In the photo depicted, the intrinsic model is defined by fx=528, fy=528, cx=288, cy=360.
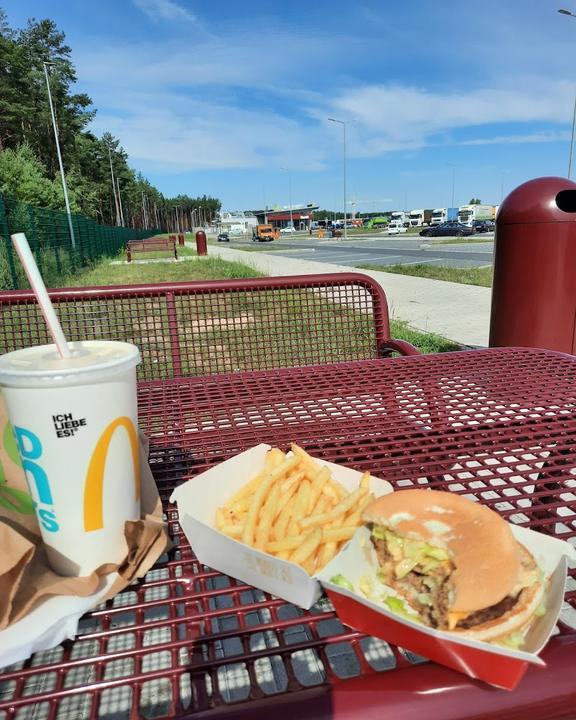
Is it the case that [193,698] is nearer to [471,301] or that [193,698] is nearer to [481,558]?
[481,558]

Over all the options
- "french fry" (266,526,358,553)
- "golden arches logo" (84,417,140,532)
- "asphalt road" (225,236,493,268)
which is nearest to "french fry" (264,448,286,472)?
"french fry" (266,526,358,553)

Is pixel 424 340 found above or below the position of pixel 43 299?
below

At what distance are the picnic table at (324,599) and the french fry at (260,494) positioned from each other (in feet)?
0.27

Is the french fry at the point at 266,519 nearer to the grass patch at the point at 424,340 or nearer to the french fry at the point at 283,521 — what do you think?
the french fry at the point at 283,521

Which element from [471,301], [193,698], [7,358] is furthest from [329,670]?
[471,301]

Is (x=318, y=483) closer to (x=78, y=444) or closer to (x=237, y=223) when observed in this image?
(x=78, y=444)

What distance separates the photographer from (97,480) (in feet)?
2.71

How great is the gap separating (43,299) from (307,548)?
1.99ft

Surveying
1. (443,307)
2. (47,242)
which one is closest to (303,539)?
(443,307)

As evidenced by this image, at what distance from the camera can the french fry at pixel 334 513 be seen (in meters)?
0.96

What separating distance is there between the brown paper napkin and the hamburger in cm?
38

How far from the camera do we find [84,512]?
2.73 ft

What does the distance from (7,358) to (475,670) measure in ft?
2.68

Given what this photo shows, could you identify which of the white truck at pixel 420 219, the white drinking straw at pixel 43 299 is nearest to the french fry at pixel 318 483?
the white drinking straw at pixel 43 299
